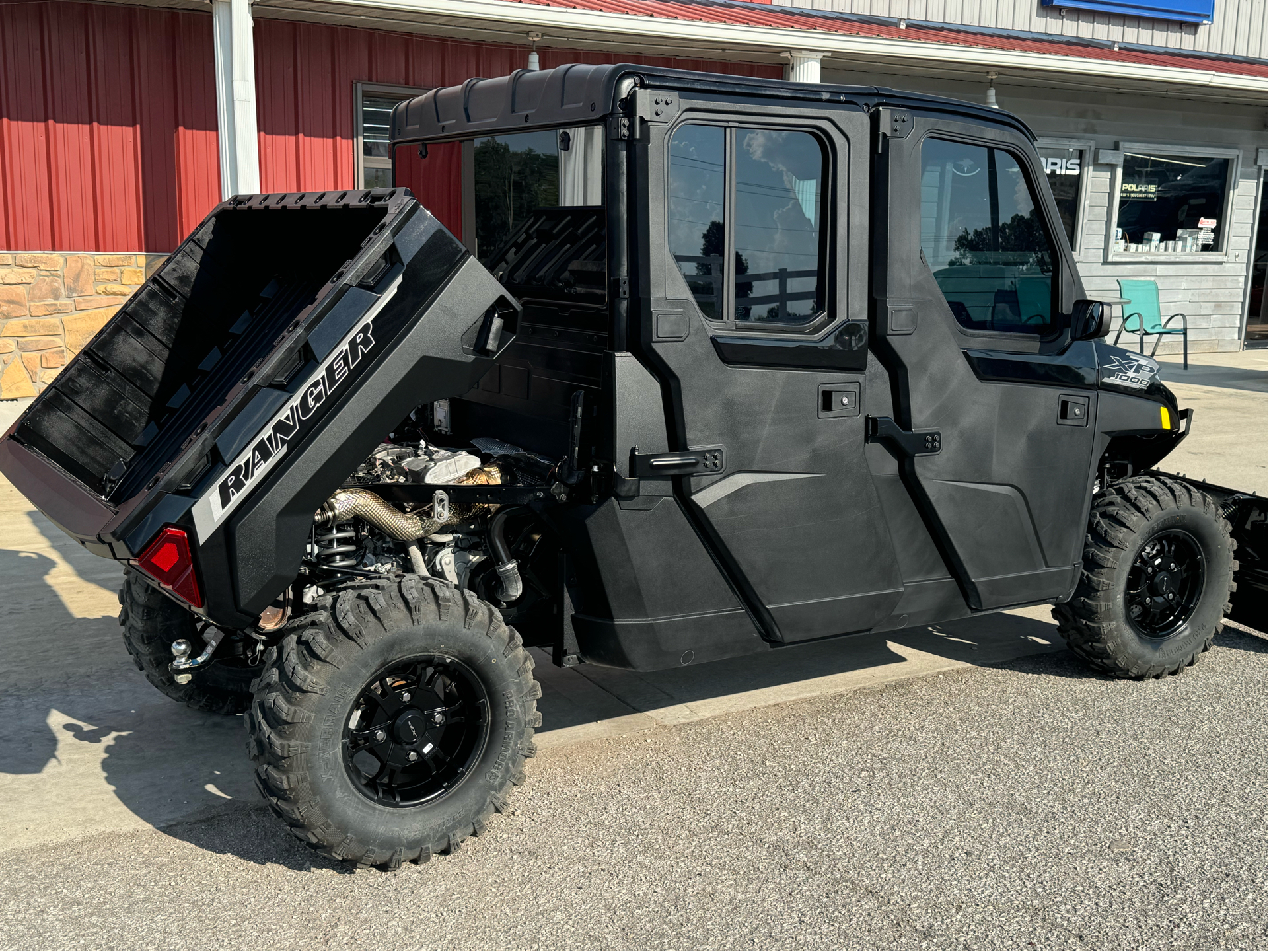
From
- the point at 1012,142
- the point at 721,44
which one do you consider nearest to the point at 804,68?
the point at 721,44

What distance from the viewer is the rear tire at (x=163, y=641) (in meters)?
4.33

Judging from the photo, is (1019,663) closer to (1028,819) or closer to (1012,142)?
(1028,819)

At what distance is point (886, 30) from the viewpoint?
13516 mm

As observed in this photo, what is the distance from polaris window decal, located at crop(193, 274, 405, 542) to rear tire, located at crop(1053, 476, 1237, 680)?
317cm

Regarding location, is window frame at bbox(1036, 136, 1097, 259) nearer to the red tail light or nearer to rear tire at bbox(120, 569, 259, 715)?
rear tire at bbox(120, 569, 259, 715)

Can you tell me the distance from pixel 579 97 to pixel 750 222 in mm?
654

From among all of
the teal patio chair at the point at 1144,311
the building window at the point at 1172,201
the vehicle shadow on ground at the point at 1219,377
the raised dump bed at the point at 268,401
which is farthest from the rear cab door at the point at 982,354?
the building window at the point at 1172,201

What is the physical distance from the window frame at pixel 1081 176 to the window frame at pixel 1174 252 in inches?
15.3

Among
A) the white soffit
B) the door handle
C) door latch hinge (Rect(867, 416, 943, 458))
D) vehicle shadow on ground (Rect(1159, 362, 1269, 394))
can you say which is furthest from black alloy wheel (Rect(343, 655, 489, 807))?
vehicle shadow on ground (Rect(1159, 362, 1269, 394))

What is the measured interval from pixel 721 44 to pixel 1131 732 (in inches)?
351

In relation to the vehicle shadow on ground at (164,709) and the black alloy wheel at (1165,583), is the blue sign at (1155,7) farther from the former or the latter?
the black alloy wheel at (1165,583)

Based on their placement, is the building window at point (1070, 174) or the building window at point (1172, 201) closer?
the building window at point (1070, 174)

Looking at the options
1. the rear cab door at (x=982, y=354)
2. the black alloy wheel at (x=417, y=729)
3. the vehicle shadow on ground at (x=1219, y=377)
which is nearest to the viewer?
the black alloy wheel at (x=417, y=729)

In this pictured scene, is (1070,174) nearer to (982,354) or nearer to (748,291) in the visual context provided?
(982,354)
